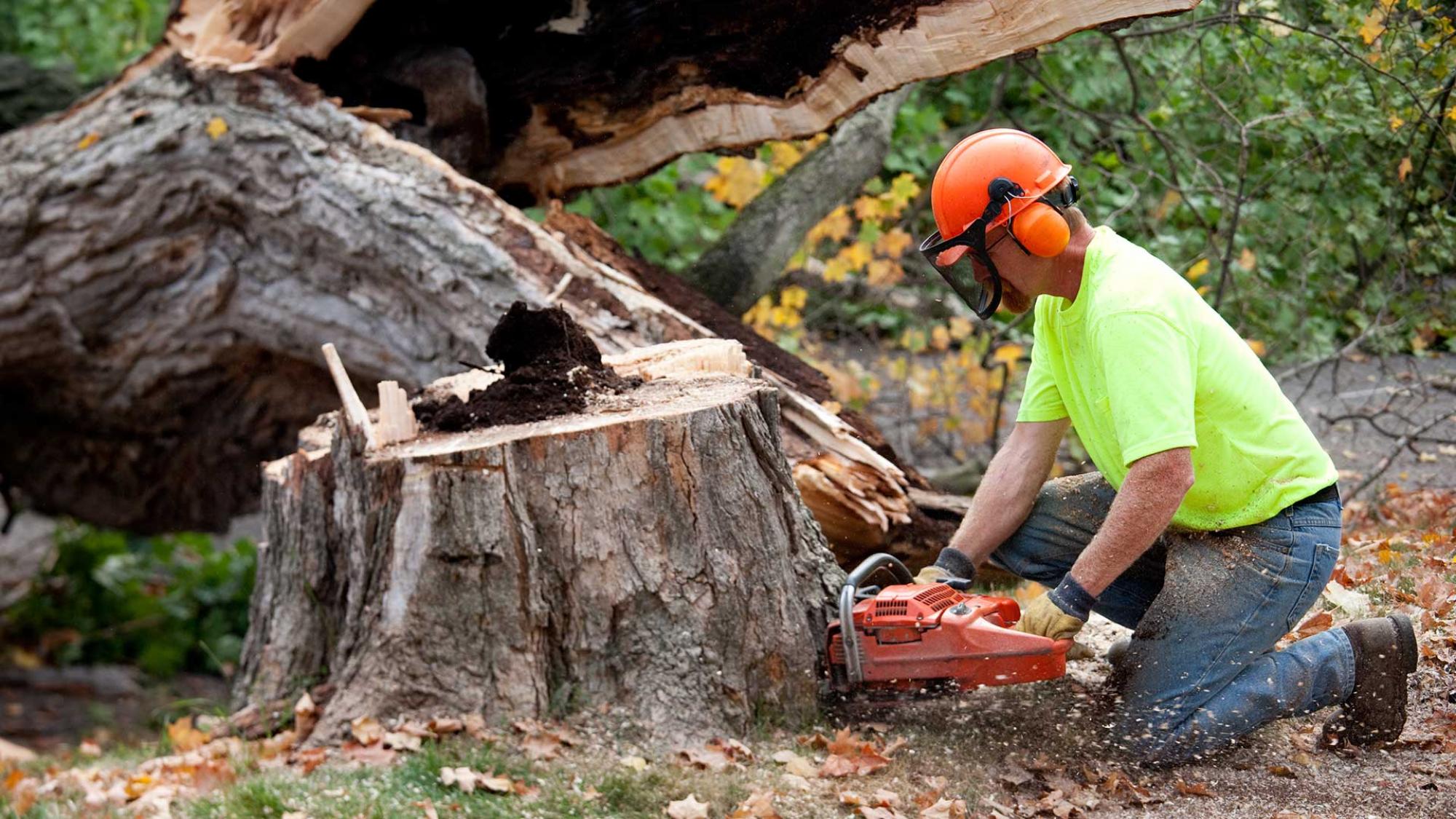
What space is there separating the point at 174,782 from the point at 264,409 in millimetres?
2869

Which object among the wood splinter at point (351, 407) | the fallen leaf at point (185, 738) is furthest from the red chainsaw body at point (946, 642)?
the fallen leaf at point (185, 738)

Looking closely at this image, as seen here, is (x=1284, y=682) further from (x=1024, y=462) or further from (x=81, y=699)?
(x=81, y=699)

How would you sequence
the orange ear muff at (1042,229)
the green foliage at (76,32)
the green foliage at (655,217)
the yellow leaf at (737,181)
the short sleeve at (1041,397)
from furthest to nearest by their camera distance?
the green foliage at (76,32)
the green foliage at (655,217)
the yellow leaf at (737,181)
the short sleeve at (1041,397)
the orange ear muff at (1042,229)

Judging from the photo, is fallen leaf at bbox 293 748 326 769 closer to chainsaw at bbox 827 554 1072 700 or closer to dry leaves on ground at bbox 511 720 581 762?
dry leaves on ground at bbox 511 720 581 762

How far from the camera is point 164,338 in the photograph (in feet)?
18.5

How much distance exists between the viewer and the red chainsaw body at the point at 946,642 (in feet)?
10.1

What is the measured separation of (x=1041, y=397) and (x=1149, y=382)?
634mm

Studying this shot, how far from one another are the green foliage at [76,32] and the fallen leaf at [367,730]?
8.28 m

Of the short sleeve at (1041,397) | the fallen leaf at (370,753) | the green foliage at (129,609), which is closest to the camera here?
the fallen leaf at (370,753)

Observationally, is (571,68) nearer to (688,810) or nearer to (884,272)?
(884,272)

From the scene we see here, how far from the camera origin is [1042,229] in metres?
2.97

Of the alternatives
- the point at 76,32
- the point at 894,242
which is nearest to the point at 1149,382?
the point at 894,242

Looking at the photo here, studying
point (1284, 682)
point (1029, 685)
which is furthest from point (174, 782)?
point (1284, 682)

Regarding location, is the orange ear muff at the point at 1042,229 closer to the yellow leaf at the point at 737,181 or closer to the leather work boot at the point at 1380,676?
the leather work boot at the point at 1380,676
